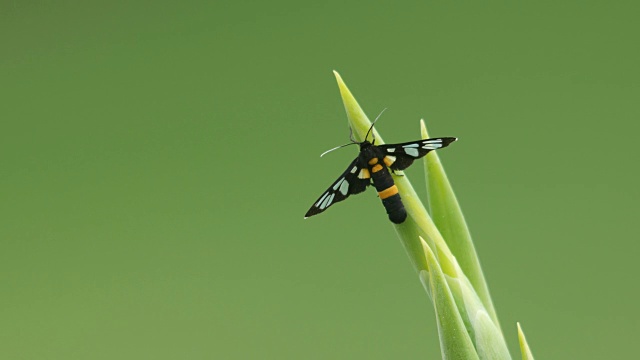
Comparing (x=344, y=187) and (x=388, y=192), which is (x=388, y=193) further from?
(x=344, y=187)

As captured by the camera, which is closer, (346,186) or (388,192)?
(388,192)

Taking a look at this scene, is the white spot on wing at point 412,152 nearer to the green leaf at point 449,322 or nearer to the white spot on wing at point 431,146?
the white spot on wing at point 431,146

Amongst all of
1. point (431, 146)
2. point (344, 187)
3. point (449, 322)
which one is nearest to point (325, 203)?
point (344, 187)

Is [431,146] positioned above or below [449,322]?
above

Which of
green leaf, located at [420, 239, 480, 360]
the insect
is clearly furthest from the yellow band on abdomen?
green leaf, located at [420, 239, 480, 360]

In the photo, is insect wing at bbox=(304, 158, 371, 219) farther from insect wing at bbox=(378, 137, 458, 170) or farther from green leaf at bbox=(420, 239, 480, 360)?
green leaf at bbox=(420, 239, 480, 360)

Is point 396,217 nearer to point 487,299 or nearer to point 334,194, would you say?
point 487,299

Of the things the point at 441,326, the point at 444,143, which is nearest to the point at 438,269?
the point at 441,326
